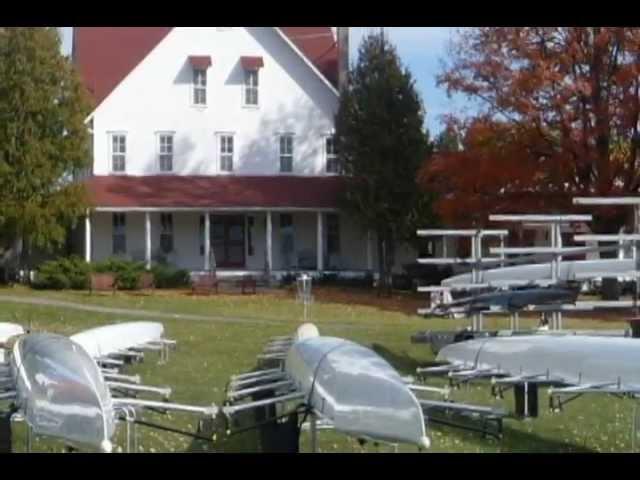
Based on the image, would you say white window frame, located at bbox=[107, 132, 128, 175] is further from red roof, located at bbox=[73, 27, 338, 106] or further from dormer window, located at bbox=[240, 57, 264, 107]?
dormer window, located at bbox=[240, 57, 264, 107]

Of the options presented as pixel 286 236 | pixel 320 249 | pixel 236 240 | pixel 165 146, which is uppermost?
pixel 165 146

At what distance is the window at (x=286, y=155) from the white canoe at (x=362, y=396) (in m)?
40.8

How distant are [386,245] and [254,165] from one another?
7160mm

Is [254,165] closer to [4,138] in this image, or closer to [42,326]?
[4,138]

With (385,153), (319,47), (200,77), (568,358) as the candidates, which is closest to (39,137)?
(200,77)

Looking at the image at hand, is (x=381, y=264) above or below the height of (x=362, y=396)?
above

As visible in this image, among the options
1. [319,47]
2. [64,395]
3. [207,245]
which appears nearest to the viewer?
[64,395]

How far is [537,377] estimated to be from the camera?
1480 centimetres

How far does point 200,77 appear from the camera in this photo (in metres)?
51.0

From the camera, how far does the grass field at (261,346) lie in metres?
13.2

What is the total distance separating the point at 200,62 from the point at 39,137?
8.24 m

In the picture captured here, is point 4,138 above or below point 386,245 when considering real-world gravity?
above

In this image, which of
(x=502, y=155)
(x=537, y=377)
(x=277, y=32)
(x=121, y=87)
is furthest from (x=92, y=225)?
(x=537, y=377)

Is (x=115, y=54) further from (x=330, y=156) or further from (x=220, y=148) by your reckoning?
(x=330, y=156)
